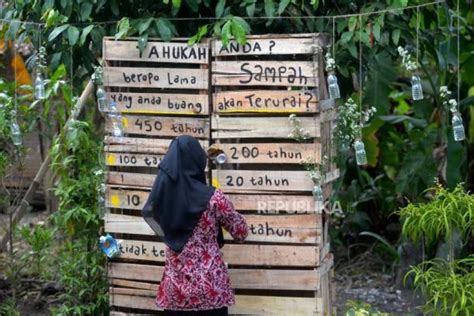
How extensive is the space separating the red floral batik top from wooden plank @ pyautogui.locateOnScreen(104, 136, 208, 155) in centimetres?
73

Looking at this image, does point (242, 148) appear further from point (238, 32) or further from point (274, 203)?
point (238, 32)

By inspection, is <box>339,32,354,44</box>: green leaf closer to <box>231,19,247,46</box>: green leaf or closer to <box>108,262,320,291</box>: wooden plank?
<box>231,19,247,46</box>: green leaf

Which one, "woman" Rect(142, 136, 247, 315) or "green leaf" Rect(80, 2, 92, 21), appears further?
"green leaf" Rect(80, 2, 92, 21)

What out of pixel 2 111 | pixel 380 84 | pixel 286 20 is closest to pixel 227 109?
A: pixel 286 20

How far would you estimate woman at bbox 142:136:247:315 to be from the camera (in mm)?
5688

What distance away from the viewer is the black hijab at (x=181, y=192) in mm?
5660

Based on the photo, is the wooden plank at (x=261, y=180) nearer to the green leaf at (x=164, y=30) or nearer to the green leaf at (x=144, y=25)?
the green leaf at (x=164, y=30)

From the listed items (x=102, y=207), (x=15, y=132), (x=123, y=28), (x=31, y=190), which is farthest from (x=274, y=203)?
(x=31, y=190)

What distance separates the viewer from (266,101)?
20.1ft

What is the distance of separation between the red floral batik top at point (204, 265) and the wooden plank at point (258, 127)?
53cm

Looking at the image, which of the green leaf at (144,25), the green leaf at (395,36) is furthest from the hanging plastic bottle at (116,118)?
the green leaf at (395,36)

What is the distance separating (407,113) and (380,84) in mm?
1426

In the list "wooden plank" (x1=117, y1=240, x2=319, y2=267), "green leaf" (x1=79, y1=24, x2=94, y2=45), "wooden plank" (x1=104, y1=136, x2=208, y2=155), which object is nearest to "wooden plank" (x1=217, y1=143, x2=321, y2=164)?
"wooden plank" (x1=104, y1=136, x2=208, y2=155)

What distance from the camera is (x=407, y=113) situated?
10.1 m
